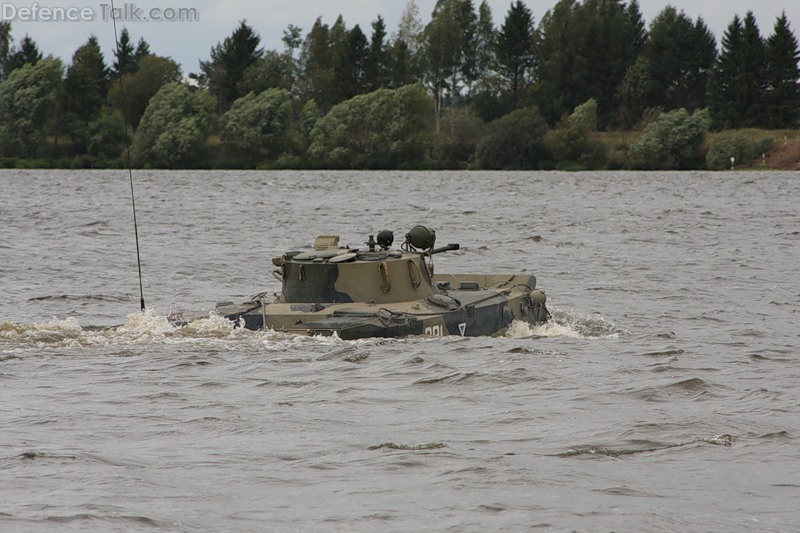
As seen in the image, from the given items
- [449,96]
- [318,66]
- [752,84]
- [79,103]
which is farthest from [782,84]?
[79,103]

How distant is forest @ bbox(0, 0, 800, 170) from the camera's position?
373ft

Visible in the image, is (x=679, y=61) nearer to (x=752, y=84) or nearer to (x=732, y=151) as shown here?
(x=752, y=84)

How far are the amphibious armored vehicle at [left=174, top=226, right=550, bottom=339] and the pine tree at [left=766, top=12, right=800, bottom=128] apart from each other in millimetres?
100806

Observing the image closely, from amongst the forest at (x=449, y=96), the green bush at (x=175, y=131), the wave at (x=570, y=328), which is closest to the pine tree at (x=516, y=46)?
the forest at (x=449, y=96)

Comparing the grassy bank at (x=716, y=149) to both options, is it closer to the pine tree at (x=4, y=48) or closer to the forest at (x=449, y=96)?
the forest at (x=449, y=96)

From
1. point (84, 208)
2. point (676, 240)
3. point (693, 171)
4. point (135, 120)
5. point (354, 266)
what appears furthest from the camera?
point (135, 120)

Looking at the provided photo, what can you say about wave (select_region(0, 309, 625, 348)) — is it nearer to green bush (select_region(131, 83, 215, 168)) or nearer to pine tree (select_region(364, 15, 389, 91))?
green bush (select_region(131, 83, 215, 168))

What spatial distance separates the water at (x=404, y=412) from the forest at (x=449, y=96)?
77.0 m

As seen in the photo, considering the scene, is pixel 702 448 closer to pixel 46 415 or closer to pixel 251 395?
pixel 251 395

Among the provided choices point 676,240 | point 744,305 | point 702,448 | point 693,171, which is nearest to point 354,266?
point 702,448

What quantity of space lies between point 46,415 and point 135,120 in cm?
11328

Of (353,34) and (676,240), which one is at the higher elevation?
(353,34)

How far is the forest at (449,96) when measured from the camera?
114 meters

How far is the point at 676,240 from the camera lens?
47312mm
